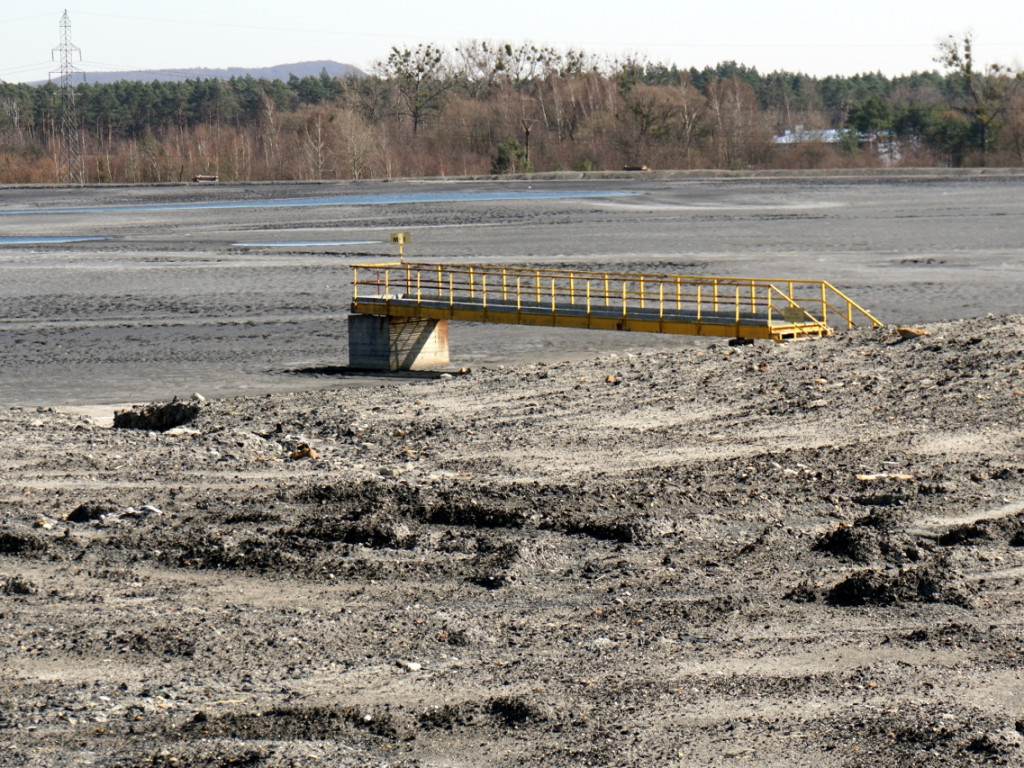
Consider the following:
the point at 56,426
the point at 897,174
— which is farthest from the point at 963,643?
the point at 897,174

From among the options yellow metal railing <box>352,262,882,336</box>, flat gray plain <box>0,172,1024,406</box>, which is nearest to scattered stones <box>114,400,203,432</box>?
flat gray plain <box>0,172,1024,406</box>

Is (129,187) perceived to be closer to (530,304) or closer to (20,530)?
(530,304)

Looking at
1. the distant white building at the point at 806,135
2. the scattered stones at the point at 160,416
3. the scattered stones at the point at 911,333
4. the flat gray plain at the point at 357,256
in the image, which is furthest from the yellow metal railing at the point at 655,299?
the distant white building at the point at 806,135

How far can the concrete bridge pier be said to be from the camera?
25359mm

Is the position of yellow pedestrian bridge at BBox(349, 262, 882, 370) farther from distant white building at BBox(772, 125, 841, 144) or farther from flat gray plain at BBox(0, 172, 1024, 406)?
distant white building at BBox(772, 125, 841, 144)

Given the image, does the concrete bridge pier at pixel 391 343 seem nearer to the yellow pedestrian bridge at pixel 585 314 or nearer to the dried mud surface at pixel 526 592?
the yellow pedestrian bridge at pixel 585 314

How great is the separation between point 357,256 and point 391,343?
66.6 feet

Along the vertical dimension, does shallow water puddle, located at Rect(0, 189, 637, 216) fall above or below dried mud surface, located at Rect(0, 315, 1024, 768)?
above

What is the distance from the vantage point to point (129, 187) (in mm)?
99625

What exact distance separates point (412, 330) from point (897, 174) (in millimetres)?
78958

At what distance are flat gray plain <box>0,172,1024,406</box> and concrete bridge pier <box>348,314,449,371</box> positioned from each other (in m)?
0.74

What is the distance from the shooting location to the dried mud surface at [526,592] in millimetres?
6238

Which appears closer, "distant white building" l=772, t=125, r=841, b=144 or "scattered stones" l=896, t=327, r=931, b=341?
"scattered stones" l=896, t=327, r=931, b=341

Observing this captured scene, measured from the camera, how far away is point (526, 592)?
8.46 meters
